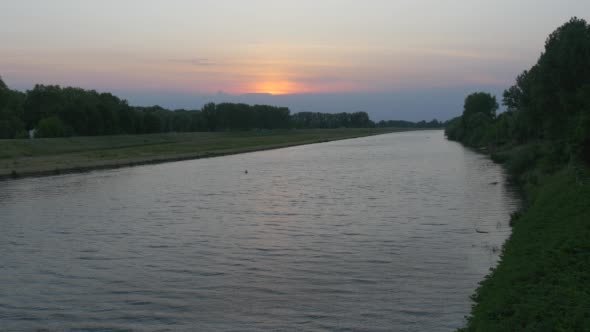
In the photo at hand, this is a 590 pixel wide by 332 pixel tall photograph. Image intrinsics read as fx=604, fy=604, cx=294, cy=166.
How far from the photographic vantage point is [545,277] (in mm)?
12375

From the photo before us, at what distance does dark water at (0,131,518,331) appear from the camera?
13.8m

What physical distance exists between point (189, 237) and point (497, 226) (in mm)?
12334

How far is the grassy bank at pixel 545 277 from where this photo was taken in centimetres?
1002

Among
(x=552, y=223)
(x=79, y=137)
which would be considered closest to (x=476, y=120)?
(x=79, y=137)

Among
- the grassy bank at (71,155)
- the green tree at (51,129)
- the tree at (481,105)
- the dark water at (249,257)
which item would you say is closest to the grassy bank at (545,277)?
the dark water at (249,257)

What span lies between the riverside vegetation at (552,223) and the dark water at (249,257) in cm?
135

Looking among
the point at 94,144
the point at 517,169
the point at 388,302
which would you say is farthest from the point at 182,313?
the point at 94,144

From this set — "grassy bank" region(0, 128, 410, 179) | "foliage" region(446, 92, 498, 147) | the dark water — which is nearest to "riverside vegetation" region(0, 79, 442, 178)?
"grassy bank" region(0, 128, 410, 179)

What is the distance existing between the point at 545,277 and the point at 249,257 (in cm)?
991

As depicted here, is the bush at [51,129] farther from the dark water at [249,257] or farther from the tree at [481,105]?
the tree at [481,105]

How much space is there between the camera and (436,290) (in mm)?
15453

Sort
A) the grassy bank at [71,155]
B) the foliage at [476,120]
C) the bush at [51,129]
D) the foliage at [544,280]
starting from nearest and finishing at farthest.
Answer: the foliage at [544,280] → the grassy bank at [71,155] → the bush at [51,129] → the foliage at [476,120]

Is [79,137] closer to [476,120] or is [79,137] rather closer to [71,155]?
[71,155]

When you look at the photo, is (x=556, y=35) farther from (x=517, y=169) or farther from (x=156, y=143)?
(x=156, y=143)
